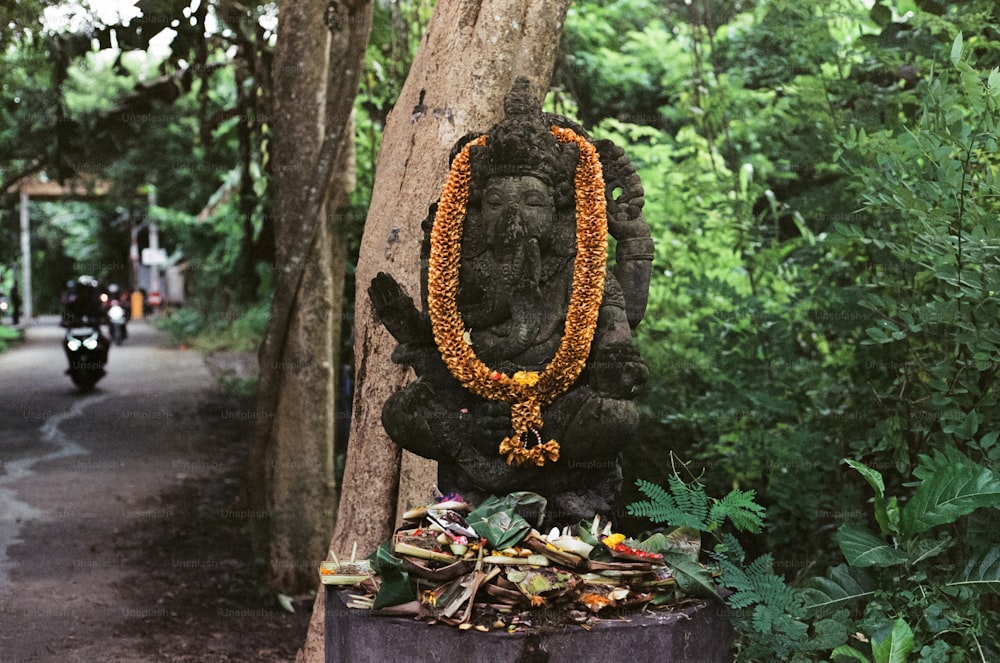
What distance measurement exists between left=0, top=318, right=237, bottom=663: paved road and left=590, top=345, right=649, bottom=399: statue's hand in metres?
3.12

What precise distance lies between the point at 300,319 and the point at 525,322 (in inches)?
116

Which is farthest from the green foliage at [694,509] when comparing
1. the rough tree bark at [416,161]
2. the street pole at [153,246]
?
the street pole at [153,246]

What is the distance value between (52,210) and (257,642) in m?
28.3

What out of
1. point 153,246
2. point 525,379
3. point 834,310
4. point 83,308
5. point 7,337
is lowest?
point 7,337

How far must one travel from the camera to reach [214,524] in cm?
787

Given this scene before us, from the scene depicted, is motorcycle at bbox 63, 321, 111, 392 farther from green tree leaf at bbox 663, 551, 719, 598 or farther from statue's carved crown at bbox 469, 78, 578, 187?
green tree leaf at bbox 663, 551, 719, 598

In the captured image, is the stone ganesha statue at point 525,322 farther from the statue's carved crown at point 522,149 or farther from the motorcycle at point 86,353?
the motorcycle at point 86,353

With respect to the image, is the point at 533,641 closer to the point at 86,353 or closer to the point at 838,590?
the point at 838,590

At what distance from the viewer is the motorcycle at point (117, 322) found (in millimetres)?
18406

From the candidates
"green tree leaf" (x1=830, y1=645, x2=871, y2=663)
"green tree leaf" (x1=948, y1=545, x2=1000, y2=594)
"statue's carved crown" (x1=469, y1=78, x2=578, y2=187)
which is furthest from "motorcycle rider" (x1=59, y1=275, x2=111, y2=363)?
"green tree leaf" (x1=948, y1=545, x2=1000, y2=594)

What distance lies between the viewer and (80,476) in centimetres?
900

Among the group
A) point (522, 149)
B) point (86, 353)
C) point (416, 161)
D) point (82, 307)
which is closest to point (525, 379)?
point (522, 149)

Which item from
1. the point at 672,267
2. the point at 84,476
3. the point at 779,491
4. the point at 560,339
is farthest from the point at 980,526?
the point at 84,476

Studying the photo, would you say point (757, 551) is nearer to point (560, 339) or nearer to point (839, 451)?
point (839, 451)
